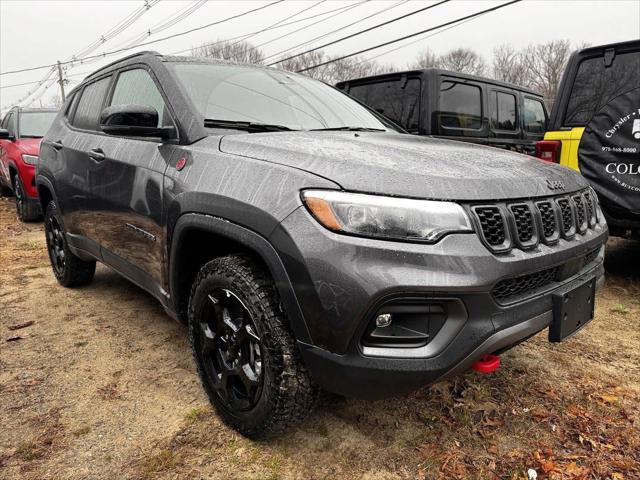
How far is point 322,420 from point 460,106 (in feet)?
14.6

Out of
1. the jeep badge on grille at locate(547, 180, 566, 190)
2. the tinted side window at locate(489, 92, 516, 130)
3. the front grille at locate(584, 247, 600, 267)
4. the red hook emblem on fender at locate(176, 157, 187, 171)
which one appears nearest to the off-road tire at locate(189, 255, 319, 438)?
the red hook emblem on fender at locate(176, 157, 187, 171)

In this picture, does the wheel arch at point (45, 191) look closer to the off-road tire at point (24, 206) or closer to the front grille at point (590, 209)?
the off-road tire at point (24, 206)

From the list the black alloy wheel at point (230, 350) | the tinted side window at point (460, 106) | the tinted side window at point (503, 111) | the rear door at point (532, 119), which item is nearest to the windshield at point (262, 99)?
the black alloy wheel at point (230, 350)

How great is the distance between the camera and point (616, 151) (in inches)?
139

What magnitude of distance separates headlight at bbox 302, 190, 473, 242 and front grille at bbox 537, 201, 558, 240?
1.47ft

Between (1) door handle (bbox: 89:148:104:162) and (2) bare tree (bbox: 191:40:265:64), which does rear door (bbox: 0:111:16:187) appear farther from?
(2) bare tree (bbox: 191:40:265:64)

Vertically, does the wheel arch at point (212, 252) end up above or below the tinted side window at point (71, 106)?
below

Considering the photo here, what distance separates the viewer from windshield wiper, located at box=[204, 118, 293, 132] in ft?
7.64

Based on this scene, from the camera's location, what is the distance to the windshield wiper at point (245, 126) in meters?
2.33

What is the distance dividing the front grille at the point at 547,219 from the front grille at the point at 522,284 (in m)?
0.14

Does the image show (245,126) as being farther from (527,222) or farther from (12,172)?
(12,172)

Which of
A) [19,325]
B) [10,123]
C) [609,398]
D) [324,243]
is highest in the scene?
[10,123]

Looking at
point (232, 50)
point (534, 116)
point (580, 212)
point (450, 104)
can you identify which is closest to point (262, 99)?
point (580, 212)

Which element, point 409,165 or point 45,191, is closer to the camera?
point 409,165
